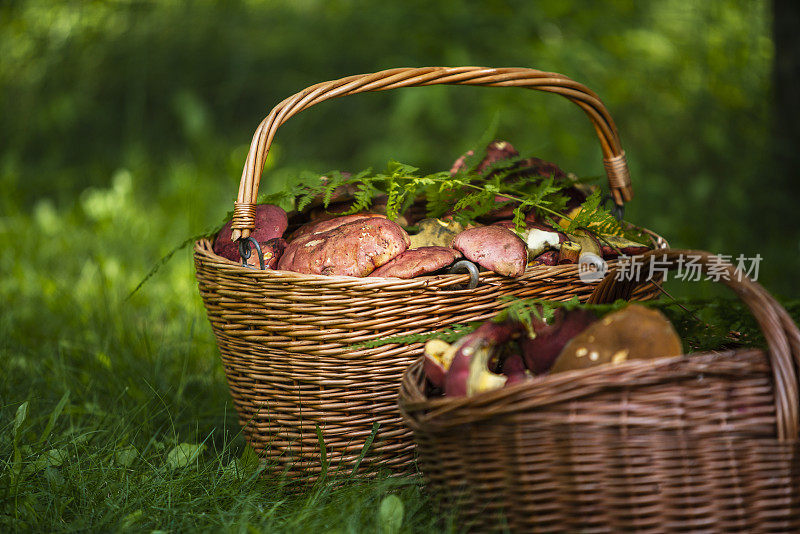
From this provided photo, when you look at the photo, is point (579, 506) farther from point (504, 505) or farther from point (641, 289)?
point (641, 289)

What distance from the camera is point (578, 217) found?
1661 mm

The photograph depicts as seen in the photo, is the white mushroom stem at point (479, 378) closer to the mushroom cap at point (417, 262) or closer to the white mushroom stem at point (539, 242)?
the mushroom cap at point (417, 262)

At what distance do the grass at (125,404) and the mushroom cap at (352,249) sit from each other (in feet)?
1.53

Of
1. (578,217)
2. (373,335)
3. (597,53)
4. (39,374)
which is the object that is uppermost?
(597,53)

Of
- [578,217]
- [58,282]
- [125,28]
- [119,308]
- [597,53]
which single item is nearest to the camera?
[578,217]

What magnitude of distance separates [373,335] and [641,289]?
688 millimetres

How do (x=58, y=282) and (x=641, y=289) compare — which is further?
(x=58, y=282)

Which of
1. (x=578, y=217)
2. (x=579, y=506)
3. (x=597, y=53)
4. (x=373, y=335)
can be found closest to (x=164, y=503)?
(x=373, y=335)

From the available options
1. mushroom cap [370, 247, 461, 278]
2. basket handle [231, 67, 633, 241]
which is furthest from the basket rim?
basket handle [231, 67, 633, 241]

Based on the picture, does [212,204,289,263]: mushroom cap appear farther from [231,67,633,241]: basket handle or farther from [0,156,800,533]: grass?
[0,156,800,533]: grass

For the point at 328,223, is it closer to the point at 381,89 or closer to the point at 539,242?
the point at 381,89

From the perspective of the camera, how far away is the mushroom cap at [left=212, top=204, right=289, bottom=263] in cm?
174

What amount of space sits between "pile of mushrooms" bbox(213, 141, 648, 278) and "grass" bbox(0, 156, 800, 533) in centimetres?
42

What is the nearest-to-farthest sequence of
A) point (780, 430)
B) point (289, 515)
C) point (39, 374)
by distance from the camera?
point (780, 430)
point (289, 515)
point (39, 374)
